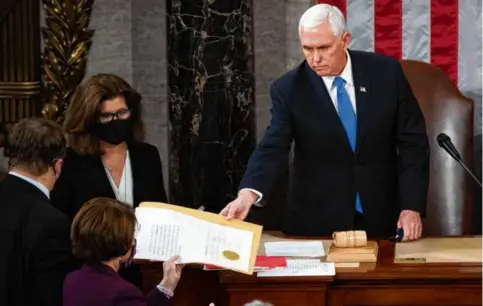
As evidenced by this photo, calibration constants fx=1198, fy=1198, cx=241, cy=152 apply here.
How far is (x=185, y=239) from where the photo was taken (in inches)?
176

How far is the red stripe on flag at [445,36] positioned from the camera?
6477 mm

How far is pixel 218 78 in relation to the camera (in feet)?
22.0

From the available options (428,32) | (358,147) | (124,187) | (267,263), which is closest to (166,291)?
(267,263)

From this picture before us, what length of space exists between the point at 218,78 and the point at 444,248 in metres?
2.23

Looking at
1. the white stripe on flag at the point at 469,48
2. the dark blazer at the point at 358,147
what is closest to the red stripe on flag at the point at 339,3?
the white stripe on flag at the point at 469,48

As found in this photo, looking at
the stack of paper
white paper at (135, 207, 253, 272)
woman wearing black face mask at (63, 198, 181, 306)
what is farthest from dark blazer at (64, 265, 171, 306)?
the stack of paper

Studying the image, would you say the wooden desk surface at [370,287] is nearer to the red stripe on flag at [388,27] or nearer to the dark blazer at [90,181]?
the dark blazer at [90,181]

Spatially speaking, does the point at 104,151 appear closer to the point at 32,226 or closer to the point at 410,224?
the point at 32,226

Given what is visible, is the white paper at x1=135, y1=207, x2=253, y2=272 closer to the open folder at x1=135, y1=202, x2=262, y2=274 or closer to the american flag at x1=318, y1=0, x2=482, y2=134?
the open folder at x1=135, y1=202, x2=262, y2=274

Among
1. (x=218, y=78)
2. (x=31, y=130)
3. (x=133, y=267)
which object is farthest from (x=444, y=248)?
(x=218, y=78)

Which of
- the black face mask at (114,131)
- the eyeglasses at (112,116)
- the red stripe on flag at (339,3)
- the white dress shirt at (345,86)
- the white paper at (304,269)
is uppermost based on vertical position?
the red stripe on flag at (339,3)

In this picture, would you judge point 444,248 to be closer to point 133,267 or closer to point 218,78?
point 133,267

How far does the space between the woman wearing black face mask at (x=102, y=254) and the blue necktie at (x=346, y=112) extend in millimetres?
1355

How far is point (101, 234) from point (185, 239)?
1.25 ft
